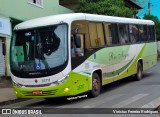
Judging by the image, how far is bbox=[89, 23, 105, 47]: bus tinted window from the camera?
15.1 meters

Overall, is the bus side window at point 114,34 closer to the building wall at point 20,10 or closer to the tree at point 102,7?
the building wall at point 20,10

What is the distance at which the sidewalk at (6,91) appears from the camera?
15625 mm

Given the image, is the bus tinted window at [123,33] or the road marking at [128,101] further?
the bus tinted window at [123,33]

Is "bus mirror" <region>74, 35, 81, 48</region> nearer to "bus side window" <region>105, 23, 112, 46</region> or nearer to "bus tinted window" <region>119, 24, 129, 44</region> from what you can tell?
"bus side window" <region>105, 23, 112, 46</region>

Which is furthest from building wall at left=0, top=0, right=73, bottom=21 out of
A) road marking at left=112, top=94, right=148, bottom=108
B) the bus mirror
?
road marking at left=112, top=94, right=148, bottom=108

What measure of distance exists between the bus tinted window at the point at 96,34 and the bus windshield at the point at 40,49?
172 centimetres

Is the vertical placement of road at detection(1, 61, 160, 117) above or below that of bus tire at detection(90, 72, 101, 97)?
below

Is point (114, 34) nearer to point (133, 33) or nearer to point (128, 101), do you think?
point (133, 33)

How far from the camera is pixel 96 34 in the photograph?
1550 cm

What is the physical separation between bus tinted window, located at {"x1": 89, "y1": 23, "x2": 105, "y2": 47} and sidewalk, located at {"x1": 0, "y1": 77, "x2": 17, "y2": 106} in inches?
143

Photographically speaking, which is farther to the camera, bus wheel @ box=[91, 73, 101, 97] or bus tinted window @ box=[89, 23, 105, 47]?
bus tinted window @ box=[89, 23, 105, 47]

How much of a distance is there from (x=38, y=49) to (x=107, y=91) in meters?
4.14

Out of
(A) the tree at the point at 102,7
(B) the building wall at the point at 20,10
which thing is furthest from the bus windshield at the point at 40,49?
(A) the tree at the point at 102,7

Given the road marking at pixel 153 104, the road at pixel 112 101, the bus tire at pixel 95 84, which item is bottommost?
the road at pixel 112 101
